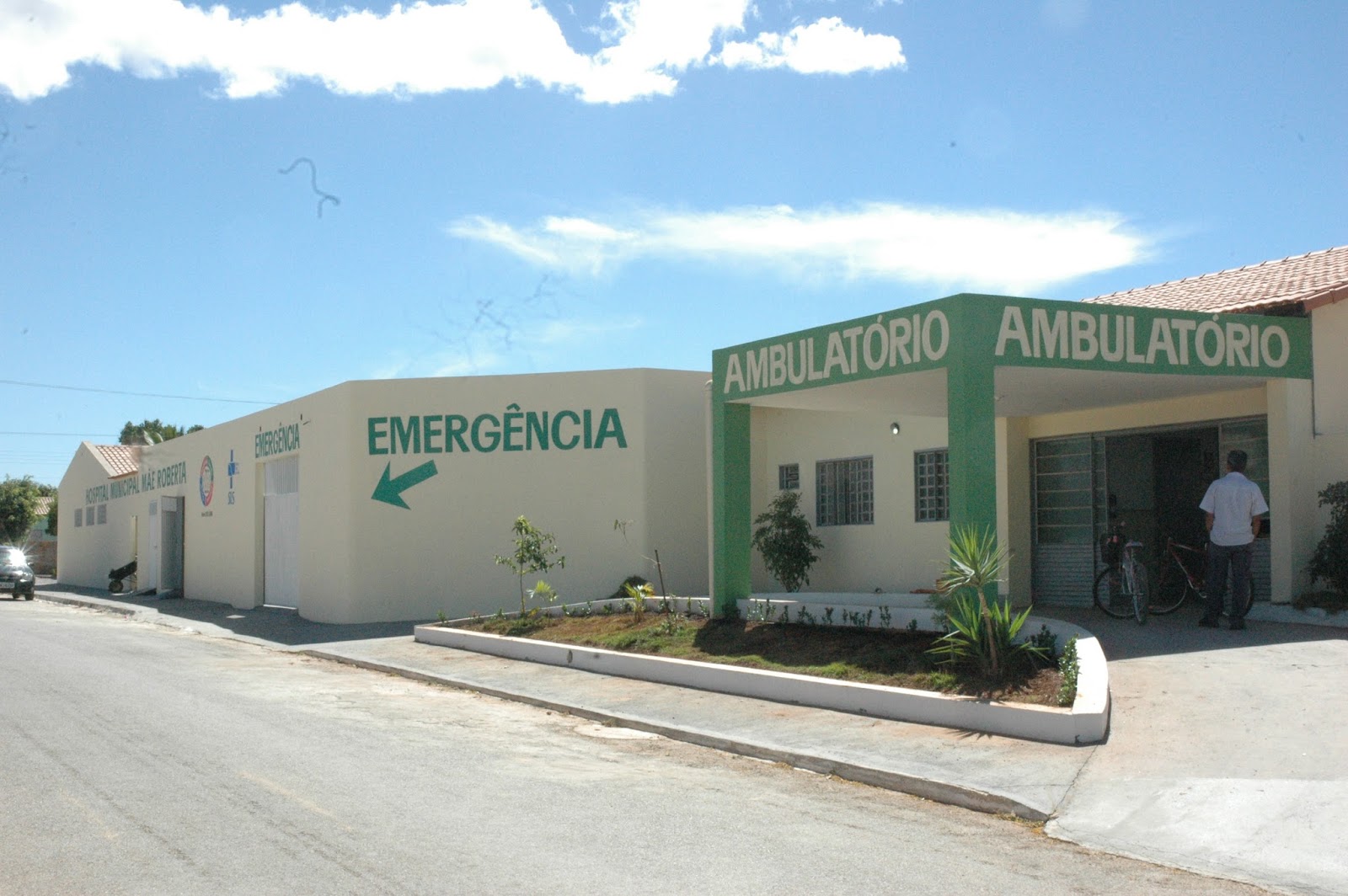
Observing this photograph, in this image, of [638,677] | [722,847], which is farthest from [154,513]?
[722,847]

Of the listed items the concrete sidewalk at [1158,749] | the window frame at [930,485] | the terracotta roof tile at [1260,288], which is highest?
the terracotta roof tile at [1260,288]

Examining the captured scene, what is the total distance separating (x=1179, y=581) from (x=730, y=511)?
18.1 ft

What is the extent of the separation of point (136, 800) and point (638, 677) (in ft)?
A: 22.5

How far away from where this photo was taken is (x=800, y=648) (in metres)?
12.7

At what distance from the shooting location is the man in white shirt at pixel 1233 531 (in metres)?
12.1

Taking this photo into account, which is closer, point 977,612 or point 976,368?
point 977,612

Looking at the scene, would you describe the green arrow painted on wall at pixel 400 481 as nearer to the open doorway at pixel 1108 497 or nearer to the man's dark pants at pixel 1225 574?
the open doorway at pixel 1108 497

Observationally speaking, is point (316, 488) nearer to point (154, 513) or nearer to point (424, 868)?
point (154, 513)

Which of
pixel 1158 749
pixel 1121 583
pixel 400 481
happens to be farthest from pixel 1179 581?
pixel 400 481

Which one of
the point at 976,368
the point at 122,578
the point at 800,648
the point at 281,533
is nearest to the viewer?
the point at 976,368

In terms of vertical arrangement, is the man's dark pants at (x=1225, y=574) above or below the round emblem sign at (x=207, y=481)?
below

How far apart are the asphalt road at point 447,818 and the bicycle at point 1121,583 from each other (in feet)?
19.9

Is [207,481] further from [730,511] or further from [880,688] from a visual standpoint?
[880,688]

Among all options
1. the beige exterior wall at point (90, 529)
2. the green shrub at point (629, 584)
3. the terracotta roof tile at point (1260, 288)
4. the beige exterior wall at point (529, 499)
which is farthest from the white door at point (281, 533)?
the terracotta roof tile at point (1260, 288)
